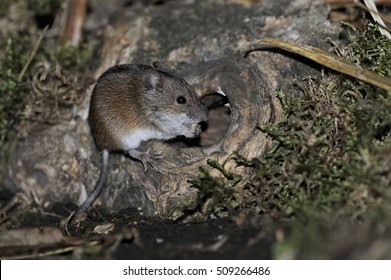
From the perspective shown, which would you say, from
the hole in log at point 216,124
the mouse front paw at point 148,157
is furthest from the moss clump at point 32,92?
the hole in log at point 216,124

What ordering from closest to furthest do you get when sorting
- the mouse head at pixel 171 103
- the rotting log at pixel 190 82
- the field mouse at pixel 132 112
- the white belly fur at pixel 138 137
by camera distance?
the rotting log at pixel 190 82
the mouse head at pixel 171 103
the field mouse at pixel 132 112
the white belly fur at pixel 138 137

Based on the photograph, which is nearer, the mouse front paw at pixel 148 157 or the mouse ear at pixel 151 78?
the mouse front paw at pixel 148 157

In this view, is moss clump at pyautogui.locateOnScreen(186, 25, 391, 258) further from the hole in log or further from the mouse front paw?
the hole in log

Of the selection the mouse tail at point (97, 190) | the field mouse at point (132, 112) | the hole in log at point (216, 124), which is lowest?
the mouse tail at point (97, 190)

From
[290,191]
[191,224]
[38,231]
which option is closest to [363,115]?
[290,191]

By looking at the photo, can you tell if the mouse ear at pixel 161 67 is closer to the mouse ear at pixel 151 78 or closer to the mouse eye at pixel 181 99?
the mouse ear at pixel 151 78

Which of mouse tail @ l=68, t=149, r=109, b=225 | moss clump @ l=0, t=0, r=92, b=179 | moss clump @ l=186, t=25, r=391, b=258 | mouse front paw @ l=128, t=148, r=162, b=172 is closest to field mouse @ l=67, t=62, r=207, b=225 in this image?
mouse tail @ l=68, t=149, r=109, b=225

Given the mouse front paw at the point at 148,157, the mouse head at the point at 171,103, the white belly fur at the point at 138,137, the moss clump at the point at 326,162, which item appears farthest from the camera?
the white belly fur at the point at 138,137

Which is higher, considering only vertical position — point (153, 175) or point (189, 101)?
point (189, 101)

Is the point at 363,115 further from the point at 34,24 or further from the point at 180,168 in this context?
the point at 34,24
